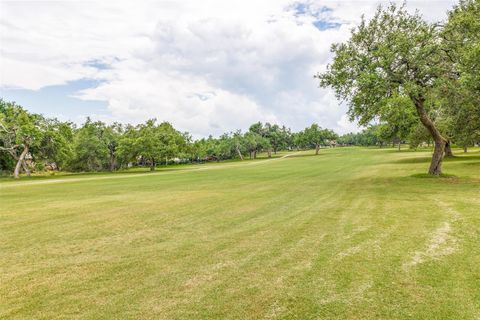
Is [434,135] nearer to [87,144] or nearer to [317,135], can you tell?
[87,144]

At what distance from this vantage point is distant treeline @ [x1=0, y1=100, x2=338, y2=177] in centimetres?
5266

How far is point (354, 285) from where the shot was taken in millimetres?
5836

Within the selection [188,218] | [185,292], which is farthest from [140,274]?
[188,218]

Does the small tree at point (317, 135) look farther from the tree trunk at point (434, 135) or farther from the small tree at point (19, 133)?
the tree trunk at point (434, 135)

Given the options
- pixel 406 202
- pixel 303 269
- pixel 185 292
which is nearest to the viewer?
pixel 185 292

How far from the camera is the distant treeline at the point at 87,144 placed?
52.7m

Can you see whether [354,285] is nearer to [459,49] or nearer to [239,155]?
[459,49]

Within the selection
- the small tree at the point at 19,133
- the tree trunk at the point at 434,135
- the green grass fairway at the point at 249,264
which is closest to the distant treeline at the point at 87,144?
the small tree at the point at 19,133

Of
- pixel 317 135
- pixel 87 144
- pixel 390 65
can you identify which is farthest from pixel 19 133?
pixel 317 135

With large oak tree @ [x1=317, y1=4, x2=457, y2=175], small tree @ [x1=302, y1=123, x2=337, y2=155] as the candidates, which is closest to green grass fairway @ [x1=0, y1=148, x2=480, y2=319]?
large oak tree @ [x1=317, y1=4, x2=457, y2=175]

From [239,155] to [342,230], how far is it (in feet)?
352

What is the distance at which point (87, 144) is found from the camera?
6912 centimetres

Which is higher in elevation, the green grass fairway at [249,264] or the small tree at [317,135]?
the small tree at [317,135]

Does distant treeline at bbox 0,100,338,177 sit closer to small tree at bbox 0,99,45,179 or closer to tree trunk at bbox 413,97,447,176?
small tree at bbox 0,99,45,179
